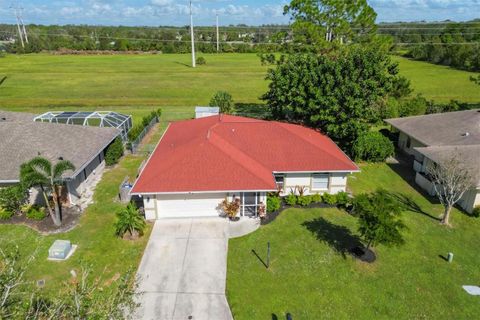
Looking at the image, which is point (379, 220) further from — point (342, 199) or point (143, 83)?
point (143, 83)

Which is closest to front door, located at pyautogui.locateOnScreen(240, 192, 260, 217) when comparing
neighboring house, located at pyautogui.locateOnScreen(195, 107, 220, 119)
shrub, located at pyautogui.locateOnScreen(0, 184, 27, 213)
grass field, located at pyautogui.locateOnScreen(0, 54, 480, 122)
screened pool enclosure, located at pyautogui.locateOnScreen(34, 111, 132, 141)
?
shrub, located at pyautogui.locateOnScreen(0, 184, 27, 213)

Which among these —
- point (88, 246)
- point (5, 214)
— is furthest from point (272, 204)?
point (5, 214)

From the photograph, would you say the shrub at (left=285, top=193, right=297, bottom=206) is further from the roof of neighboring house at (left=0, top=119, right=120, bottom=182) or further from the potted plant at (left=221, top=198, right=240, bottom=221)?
the roof of neighboring house at (left=0, top=119, right=120, bottom=182)

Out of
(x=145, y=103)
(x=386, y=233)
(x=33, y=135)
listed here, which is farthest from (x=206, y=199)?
(x=145, y=103)

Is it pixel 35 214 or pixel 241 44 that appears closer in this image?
pixel 35 214

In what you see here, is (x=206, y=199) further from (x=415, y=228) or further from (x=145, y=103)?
(x=145, y=103)

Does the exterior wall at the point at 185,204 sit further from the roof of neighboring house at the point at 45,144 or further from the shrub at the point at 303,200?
the roof of neighboring house at the point at 45,144

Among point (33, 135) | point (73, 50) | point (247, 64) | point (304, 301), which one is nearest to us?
point (304, 301)

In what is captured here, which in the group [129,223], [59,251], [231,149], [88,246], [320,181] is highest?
[231,149]
